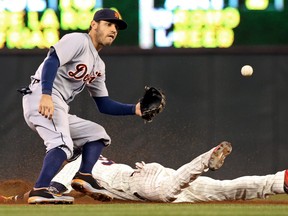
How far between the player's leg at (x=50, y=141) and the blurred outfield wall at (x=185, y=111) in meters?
→ 2.76

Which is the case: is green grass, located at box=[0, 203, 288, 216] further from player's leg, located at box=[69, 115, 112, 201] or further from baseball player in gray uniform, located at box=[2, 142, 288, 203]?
player's leg, located at box=[69, 115, 112, 201]

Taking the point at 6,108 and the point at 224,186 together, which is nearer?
the point at 224,186

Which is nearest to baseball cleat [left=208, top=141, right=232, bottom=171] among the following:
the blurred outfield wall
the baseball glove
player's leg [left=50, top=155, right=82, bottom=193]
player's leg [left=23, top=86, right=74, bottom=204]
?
the baseball glove

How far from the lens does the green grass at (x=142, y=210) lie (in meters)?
5.87

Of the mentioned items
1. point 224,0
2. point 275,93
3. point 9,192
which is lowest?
point 9,192

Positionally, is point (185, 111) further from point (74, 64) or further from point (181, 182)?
point (181, 182)

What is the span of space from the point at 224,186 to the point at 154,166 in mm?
481

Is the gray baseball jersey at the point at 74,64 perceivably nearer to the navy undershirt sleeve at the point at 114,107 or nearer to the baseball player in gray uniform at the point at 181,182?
the navy undershirt sleeve at the point at 114,107

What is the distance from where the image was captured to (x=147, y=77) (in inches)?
388

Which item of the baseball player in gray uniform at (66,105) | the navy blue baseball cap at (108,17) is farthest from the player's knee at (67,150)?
the navy blue baseball cap at (108,17)

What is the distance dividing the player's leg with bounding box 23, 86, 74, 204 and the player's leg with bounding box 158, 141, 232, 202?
0.59 meters

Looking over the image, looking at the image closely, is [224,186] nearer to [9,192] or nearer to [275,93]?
[9,192]

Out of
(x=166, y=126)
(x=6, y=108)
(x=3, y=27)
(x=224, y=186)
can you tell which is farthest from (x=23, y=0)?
(x=224, y=186)

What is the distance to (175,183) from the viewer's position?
6812 millimetres
